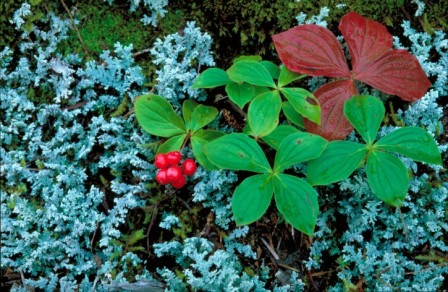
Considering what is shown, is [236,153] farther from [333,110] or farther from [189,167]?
[333,110]

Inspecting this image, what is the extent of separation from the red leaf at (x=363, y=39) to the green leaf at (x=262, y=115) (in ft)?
1.52

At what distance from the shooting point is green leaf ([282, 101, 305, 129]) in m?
2.51

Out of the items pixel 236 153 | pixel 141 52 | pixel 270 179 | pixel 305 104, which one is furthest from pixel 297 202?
pixel 141 52

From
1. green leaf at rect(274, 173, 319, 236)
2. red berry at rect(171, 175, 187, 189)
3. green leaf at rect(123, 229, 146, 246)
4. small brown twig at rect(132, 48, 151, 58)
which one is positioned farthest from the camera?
small brown twig at rect(132, 48, 151, 58)

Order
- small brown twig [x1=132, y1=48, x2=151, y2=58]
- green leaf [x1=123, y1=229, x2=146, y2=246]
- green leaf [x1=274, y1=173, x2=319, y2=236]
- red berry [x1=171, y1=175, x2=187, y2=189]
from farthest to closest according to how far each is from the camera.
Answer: small brown twig [x1=132, y1=48, x2=151, y2=58]
green leaf [x1=123, y1=229, x2=146, y2=246]
red berry [x1=171, y1=175, x2=187, y2=189]
green leaf [x1=274, y1=173, x2=319, y2=236]

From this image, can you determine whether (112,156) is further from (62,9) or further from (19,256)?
(62,9)

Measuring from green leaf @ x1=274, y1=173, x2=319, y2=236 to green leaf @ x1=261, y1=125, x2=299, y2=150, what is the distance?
0.67 ft

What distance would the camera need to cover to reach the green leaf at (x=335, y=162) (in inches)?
91.7

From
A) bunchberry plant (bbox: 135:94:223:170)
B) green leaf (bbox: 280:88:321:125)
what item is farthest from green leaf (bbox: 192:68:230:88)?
green leaf (bbox: 280:88:321:125)

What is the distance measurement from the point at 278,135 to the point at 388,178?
530 millimetres

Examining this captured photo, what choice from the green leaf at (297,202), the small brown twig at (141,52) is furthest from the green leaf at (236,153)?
the small brown twig at (141,52)

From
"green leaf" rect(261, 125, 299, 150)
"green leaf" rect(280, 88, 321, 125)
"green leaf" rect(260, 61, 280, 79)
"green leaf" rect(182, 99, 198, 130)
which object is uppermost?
"green leaf" rect(260, 61, 280, 79)

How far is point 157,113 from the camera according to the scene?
8.39 feet

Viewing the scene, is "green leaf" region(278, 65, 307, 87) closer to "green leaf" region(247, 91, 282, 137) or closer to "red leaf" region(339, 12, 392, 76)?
"green leaf" region(247, 91, 282, 137)
